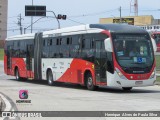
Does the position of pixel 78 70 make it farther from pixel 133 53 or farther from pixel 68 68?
pixel 133 53

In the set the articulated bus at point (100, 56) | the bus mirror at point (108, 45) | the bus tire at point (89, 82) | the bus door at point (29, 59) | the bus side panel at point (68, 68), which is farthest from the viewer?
the bus door at point (29, 59)

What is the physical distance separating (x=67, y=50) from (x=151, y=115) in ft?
44.0

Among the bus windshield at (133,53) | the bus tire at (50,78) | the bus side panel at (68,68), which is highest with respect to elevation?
the bus windshield at (133,53)

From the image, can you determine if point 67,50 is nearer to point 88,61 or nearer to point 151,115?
point 88,61

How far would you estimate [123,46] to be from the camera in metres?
22.1

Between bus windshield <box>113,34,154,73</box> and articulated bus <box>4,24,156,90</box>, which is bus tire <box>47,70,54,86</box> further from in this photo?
bus windshield <box>113,34,154,73</box>

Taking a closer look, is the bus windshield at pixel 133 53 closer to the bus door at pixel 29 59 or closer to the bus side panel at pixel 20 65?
the bus door at pixel 29 59

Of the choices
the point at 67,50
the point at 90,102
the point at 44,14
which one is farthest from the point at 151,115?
the point at 44,14

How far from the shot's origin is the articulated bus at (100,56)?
861 inches

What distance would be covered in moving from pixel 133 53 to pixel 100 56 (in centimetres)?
160

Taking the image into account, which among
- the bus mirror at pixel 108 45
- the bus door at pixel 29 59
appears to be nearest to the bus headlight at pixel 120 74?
the bus mirror at pixel 108 45

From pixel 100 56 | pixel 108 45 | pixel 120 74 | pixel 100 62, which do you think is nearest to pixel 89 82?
pixel 100 62

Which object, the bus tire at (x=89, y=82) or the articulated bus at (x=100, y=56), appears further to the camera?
the bus tire at (x=89, y=82)

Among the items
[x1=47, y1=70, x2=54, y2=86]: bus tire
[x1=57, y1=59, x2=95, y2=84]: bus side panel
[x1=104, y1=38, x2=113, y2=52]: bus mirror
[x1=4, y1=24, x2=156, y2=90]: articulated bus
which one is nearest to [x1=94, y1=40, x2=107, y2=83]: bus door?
[x1=4, y1=24, x2=156, y2=90]: articulated bus
